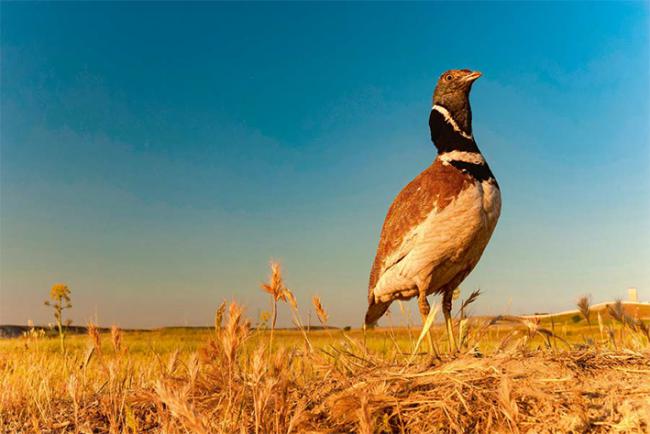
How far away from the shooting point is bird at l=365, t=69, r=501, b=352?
4949mm

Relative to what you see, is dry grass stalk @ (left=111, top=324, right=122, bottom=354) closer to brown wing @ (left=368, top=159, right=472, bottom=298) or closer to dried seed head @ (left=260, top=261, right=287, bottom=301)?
dried seed head @ (left=260, top=261, right=287, bottom=301)

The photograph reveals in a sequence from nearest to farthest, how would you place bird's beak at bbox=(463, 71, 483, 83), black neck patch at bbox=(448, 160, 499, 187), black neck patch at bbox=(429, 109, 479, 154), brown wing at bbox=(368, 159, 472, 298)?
1. brown wing at bbox=(368, 159, 472, 298)
2. black neck patch at bbox=(448, 160, 499, 187)
3. black neck patch at bbox=(429, 109, 479, 154)
4. bird's beak at bbox=(463, 71, 483, 83)

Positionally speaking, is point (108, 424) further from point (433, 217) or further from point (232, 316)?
point (433, 217)

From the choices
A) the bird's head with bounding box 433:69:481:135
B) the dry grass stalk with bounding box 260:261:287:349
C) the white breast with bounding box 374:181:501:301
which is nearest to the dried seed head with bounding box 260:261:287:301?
the dry grass stalk with bounding box 260:261:287:349

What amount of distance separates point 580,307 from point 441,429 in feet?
8.98

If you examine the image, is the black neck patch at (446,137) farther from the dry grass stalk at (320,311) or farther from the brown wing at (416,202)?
the dry grass stalk at (320,311)

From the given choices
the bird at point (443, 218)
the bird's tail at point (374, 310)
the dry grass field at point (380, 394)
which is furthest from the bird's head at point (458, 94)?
the dry grass field at point (380, 394)

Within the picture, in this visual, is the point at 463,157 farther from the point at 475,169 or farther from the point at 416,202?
the point at 416,202

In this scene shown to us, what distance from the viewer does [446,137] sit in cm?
574

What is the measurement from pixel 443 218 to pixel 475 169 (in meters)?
0.74

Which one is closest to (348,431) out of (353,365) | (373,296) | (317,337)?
(353,365)

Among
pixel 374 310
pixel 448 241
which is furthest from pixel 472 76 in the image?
pixel 374 310

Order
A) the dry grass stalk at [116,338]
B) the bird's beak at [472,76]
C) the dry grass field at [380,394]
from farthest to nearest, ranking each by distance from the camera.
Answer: the bird's beak at [472,76] < the dry grass stalk at [116,338] < the dry grass field at [380,394]

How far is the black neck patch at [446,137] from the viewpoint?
5.62m
